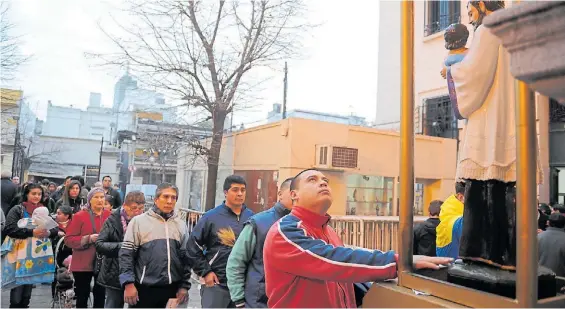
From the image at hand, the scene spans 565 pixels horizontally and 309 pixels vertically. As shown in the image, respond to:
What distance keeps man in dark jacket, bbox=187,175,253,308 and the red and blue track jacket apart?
2261mm

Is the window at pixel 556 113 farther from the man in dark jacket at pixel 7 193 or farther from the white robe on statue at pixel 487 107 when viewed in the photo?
the man in dark jacket at pixel 7 193

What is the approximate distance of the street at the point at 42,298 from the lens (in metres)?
5.86

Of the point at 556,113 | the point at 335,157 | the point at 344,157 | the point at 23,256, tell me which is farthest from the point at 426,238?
the point at 556,113

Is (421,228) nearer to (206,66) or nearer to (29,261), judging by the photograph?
(29,261)

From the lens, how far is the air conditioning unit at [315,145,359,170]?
10367 millimetres

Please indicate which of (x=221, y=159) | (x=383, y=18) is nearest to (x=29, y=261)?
(x=221, y=159)

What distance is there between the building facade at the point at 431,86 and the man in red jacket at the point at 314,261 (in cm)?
1014

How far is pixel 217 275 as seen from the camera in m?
4.02

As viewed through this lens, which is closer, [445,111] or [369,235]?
[369,235]

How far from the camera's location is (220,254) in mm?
4043

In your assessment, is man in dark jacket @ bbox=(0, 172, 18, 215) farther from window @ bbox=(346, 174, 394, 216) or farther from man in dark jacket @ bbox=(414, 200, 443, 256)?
window @ bbox=(346, 174, 394, 216)

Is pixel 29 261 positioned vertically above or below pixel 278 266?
below

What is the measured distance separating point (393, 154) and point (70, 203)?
8959mm

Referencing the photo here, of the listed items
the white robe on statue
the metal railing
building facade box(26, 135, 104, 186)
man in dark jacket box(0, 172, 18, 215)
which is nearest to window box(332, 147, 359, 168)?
the metal railing
